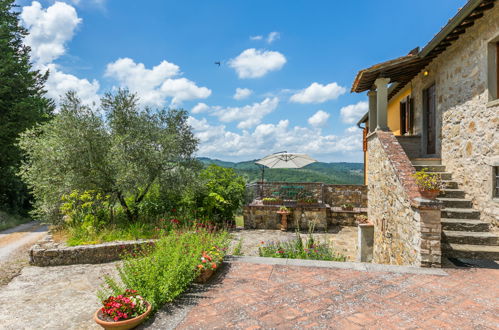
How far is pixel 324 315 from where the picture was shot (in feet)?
11.3

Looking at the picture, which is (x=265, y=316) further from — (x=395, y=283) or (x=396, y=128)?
(x=396, y=128)

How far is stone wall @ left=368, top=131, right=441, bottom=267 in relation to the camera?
190 inches

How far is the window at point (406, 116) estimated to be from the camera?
1031 centimetres

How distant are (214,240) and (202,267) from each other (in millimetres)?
1327

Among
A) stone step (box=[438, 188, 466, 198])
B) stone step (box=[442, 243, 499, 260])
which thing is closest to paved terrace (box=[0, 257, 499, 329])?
stone step (box=[442, 243, 499, 260])

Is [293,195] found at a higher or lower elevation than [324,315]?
higher

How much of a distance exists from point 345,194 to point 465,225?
7.79 metres

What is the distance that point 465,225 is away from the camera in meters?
5.77

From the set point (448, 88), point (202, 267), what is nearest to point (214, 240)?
point (202, 267)

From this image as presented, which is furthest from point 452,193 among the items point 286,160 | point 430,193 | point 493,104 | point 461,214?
point 286,160

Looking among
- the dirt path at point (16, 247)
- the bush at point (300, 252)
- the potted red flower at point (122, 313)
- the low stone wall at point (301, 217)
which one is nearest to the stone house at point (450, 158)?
the bush at point (300, 252)

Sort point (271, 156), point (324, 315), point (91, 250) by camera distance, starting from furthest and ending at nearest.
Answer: point (271, 156) < point (91, 250) < point (324, 315)

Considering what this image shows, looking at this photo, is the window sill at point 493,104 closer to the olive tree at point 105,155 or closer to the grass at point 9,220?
the olive tree at point 105,155

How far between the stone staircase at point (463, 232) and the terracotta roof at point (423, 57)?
3.59 meters
